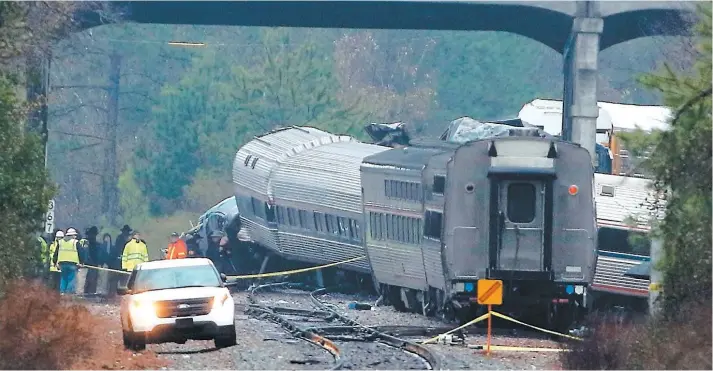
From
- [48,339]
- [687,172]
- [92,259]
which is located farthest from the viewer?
[92,259]

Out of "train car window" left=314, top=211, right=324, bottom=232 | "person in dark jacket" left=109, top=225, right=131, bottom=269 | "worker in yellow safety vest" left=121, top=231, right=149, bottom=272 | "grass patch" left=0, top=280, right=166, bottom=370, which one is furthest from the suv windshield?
"person in dark jacket" left=109, top=225, right=131, bottom=269

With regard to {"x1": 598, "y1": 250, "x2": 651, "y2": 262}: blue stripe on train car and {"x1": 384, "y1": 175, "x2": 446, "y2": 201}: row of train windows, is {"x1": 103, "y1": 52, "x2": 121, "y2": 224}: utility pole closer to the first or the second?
{"x1": 384, "y1": 175, "x2": 446, "y2": 201}: row of train windows

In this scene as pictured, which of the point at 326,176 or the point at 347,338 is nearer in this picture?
the point at 347,338

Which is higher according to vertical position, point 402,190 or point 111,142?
point 402,190

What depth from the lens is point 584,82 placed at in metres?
35.4

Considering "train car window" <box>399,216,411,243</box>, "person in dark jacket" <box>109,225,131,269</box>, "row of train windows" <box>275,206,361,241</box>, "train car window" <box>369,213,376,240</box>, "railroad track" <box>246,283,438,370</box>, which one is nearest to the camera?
"railroad track" <box>246,283,438,370</box>

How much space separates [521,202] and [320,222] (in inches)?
468

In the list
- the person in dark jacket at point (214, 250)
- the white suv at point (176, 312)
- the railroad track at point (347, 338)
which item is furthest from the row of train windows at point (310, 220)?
the white suv at point (176, 312)

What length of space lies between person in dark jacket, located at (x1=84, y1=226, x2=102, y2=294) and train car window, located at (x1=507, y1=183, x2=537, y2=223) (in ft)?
50.2

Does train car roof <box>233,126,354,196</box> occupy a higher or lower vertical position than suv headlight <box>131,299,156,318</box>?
lower

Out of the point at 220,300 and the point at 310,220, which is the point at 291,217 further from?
the point at 220,300

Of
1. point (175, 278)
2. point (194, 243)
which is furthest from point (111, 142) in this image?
point (175, 278)

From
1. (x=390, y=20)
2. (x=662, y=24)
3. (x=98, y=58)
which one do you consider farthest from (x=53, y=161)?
(x=662, y=24)

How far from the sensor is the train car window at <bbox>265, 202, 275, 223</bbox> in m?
38.5
